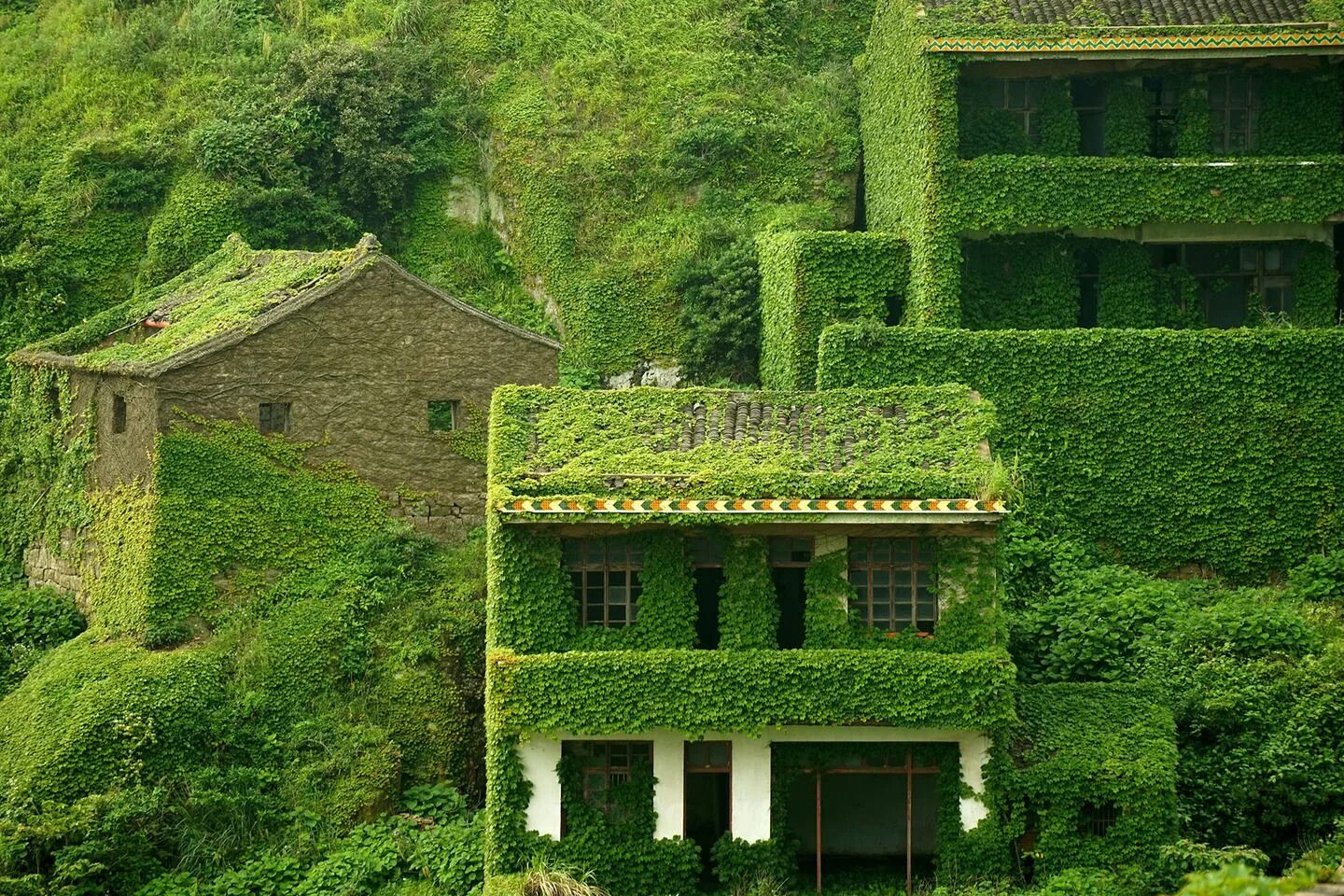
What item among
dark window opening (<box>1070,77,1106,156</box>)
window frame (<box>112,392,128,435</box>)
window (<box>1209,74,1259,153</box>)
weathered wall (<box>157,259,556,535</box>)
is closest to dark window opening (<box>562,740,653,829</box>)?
weathered wall (<box>157,259,556,535</box>)

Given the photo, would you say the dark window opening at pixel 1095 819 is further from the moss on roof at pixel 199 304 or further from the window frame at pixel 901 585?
the moss on roof at pixel 199 304

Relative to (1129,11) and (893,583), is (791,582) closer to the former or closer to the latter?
(893,583)

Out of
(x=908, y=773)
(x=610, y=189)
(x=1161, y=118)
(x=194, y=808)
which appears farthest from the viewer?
(x=610, y=189)

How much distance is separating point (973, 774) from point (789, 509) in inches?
170

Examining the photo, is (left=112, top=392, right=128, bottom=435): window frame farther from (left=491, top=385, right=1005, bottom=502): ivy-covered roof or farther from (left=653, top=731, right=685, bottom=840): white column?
(left=653, top=731, right=685, bottom=840): white column

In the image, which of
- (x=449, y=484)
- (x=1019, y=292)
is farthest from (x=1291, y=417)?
(x=449, y=484)

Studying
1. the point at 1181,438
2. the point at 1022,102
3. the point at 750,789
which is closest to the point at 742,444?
the point at 750,789

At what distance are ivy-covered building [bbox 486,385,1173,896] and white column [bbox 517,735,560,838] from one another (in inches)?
1.1

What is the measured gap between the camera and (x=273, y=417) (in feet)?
96.6

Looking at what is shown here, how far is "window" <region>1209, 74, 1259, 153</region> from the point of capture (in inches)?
1277

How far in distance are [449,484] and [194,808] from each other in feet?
24.2

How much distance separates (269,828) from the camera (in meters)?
25.5

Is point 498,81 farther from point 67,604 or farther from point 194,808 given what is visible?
point 194,808

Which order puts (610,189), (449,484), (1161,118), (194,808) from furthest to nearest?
(610,189), (1161,118), (449,484), (194,808)
